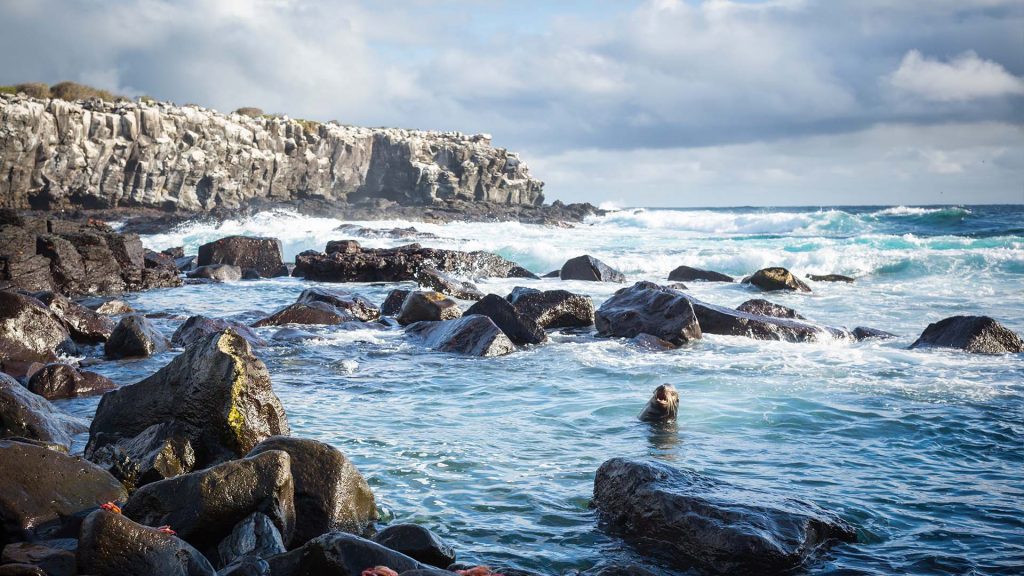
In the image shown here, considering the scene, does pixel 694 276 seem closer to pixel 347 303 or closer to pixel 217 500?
pixel 347 303

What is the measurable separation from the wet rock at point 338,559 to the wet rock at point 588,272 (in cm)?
1776

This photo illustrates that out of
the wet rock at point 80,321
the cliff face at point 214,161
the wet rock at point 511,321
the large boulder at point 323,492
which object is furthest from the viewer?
the cliff face at point 214,161

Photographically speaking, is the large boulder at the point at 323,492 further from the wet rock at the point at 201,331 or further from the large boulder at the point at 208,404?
the wet rock at the point at 201,331

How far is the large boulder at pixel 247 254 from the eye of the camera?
23359 mm

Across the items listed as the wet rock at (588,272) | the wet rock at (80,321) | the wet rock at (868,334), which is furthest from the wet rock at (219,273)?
the wet rock at (868,334)

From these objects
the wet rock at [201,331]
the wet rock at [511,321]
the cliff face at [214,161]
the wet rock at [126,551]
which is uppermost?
the cliff face at [214,161]

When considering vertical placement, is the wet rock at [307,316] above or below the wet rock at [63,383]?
above

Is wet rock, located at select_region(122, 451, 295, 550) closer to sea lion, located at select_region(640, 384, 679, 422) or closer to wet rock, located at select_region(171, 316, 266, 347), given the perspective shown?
sea lion, located at select_region(640, 384, 679, 422)

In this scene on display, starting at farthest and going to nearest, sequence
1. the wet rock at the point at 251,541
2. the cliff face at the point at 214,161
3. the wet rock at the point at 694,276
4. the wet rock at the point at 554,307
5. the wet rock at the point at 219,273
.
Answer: the cliff face at the point at 214,161
the wet rock at the point at 694,276
the wet rock at the point at 219,273
the wet rock at the point at 554,307
the wet rock at the point at 251,541

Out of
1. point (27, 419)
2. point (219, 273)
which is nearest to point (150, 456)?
point (27, 419)

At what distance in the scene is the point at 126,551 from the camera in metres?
3.59

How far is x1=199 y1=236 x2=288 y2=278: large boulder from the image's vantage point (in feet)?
76.6

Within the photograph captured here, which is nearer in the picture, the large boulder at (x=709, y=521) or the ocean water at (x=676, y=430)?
the large boulder at (x=709, y=521)

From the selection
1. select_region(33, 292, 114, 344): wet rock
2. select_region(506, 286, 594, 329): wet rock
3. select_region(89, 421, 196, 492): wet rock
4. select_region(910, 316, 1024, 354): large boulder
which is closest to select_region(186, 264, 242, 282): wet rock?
select_region(33, 292, 114, 344): wet rock
